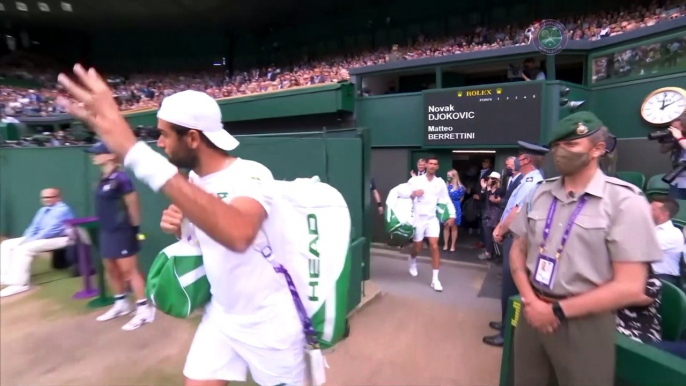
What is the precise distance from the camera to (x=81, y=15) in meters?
1.01

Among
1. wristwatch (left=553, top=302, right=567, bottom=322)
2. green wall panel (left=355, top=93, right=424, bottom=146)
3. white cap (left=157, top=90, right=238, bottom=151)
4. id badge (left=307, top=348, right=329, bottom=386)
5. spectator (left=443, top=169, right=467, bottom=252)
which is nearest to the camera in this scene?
white cap (left=157, top=90, right=238, bottom=151)

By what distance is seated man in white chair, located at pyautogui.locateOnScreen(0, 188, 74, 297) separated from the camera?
35.3 inches

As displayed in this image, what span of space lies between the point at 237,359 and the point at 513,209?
9.12ft

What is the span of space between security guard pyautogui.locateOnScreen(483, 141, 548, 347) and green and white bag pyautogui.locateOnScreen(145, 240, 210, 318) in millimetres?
2740

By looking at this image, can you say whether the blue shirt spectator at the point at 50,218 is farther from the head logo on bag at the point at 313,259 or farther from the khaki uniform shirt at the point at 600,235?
the khaki uniform shirt at the point at 600,235

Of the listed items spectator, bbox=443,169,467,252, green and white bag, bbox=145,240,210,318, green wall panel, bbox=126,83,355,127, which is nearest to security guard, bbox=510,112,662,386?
green and white bag, bbox=145,240,210,318

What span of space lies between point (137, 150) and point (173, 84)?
49 centimetres

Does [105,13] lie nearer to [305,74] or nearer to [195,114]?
[195,114]

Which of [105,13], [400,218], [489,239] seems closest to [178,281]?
[105,13]

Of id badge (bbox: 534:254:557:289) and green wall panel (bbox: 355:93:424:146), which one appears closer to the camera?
id badge (bbox: 534:254:557:289)

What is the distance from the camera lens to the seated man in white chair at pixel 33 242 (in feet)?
2.94

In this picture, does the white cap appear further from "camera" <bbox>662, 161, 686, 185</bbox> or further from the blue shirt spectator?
"camera" <bbox>662, 161, 686, 185</bbox>

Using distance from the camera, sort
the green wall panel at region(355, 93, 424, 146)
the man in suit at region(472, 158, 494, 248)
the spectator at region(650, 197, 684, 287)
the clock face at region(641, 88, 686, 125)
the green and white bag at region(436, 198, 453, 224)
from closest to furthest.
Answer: the spectator at region(650, 197, 684, 287) → the green and white bag at region(436, 198, 453, 224) → the clock face at region(641, 88, 686, 125) → the man in suit at region(472, 158, 494, 248) → the green wall panel at region(355, 93, 424, 146)

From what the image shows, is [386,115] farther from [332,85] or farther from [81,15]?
[81,15]
